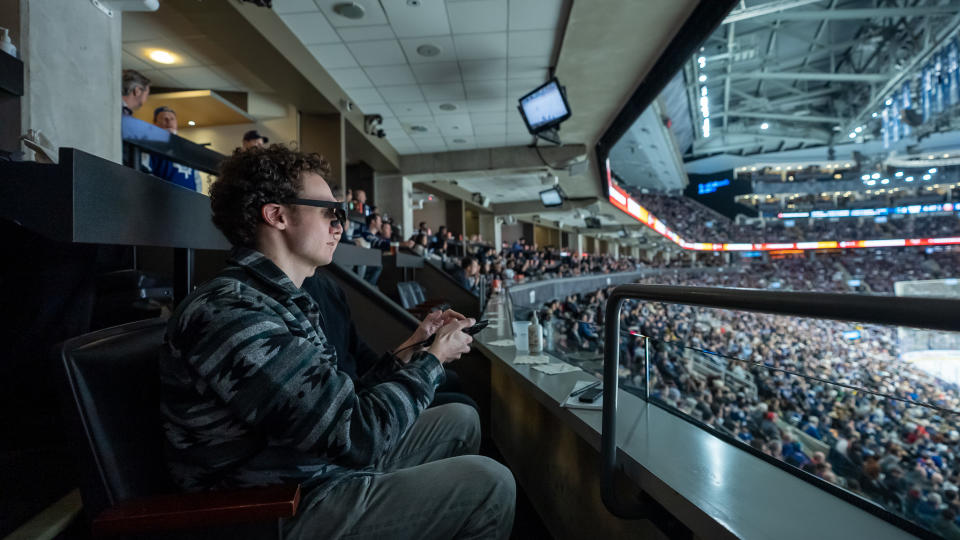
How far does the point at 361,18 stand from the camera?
15.3ft

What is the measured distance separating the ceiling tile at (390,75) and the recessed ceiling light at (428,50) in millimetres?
462

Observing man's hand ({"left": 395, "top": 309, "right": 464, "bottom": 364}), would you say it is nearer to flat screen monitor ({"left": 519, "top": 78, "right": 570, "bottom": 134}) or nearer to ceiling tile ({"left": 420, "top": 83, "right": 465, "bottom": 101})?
flat screen monitor ({"left": 519, "top": 78, "right": 570, "bottom": 134})

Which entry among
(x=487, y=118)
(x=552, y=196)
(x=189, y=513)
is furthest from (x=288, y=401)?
(x=552, y=196)

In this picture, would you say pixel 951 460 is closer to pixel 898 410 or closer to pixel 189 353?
pixel 898 410

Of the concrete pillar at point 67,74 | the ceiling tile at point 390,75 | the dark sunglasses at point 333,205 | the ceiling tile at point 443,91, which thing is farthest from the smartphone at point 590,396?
the ceiling tile at point 443,91

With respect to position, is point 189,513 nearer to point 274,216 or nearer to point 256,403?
point 256,403

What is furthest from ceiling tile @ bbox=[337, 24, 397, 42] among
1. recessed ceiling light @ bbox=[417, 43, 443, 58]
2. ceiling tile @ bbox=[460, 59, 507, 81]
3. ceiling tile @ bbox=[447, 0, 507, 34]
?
ceiling tile @ bbox=[460, 59, 507, 81]

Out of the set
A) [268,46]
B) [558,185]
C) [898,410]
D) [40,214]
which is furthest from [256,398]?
[558,185]

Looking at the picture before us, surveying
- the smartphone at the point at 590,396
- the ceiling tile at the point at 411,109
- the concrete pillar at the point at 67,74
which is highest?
the ceiling tile at the point at 411,109

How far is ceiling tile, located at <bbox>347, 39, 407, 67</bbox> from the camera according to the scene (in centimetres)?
521

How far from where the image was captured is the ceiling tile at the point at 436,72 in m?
5.79

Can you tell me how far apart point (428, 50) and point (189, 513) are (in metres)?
5.43

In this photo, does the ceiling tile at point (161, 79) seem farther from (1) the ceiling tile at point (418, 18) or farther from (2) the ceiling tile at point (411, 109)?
(1) the ceiling tile at point (418, 18)

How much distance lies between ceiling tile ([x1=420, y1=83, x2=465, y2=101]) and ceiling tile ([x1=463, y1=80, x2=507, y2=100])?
125 millimetres
